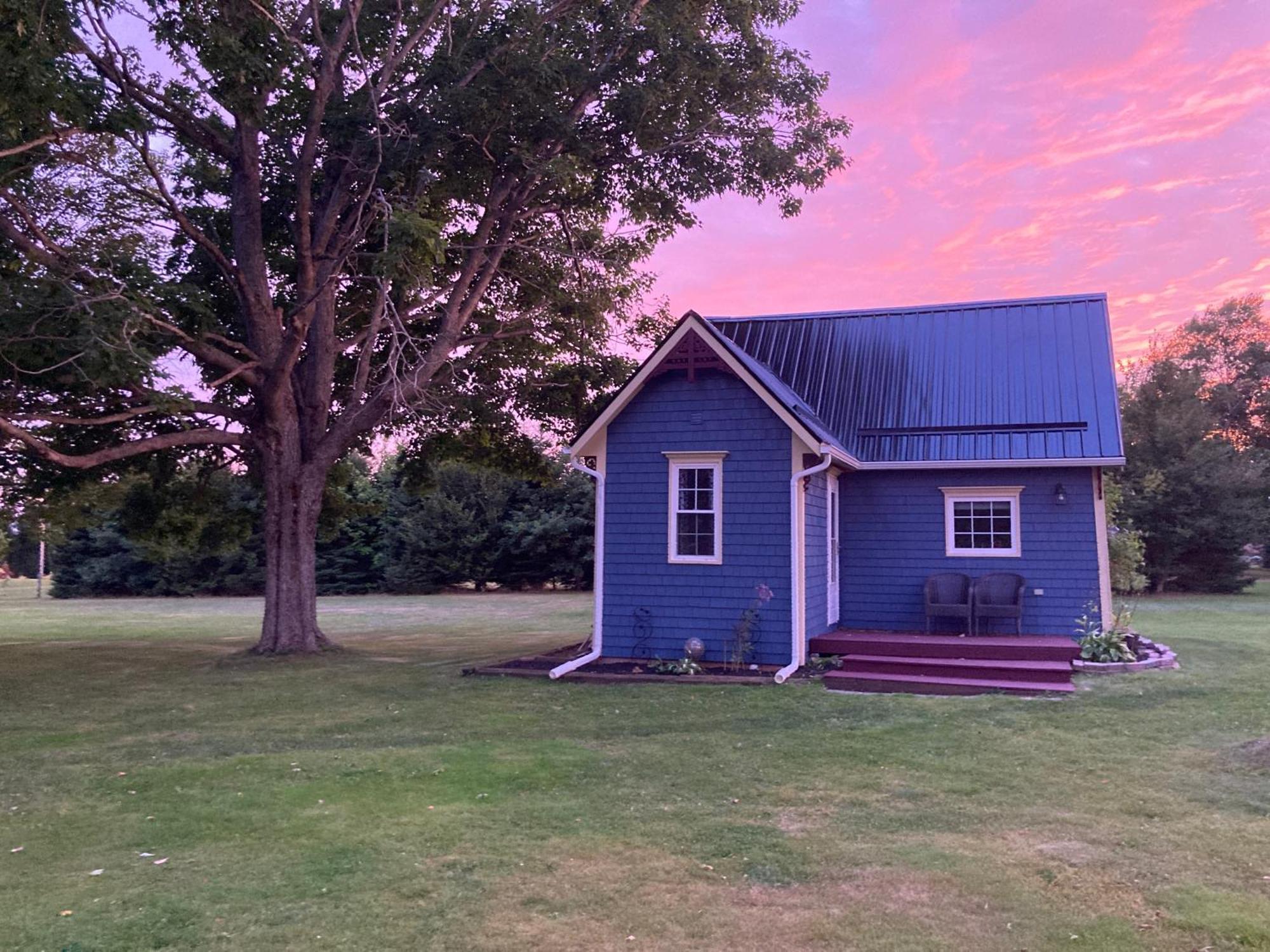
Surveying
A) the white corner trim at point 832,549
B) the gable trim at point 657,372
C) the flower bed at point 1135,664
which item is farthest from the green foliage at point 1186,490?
the gable trim at point 657,372

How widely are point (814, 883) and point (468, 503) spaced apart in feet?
107

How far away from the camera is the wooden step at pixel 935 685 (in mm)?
11461

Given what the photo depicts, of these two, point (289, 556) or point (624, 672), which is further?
point (289, 556)

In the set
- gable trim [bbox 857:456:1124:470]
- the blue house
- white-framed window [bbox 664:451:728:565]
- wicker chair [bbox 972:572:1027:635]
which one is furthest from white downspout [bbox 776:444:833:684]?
wicker chair [bbox 972:572:1027:635]

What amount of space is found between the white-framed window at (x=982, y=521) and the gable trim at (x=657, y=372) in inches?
79.5

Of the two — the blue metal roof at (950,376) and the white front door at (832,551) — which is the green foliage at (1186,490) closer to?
the blue metal roof at (950,376)

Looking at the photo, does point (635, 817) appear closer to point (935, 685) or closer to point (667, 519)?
point (935, 685)

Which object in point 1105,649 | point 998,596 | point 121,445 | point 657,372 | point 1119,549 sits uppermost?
point 657,372

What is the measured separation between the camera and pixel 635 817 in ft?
20.6

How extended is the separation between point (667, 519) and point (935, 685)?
172 inches

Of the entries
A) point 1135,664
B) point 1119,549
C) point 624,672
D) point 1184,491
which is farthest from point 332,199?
point 1184,491

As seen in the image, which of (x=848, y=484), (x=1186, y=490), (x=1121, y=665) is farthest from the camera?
(x=1186, y=490)

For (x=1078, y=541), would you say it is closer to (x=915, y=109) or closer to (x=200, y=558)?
(x=915, y=109)

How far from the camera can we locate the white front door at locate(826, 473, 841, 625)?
15.0 metres
